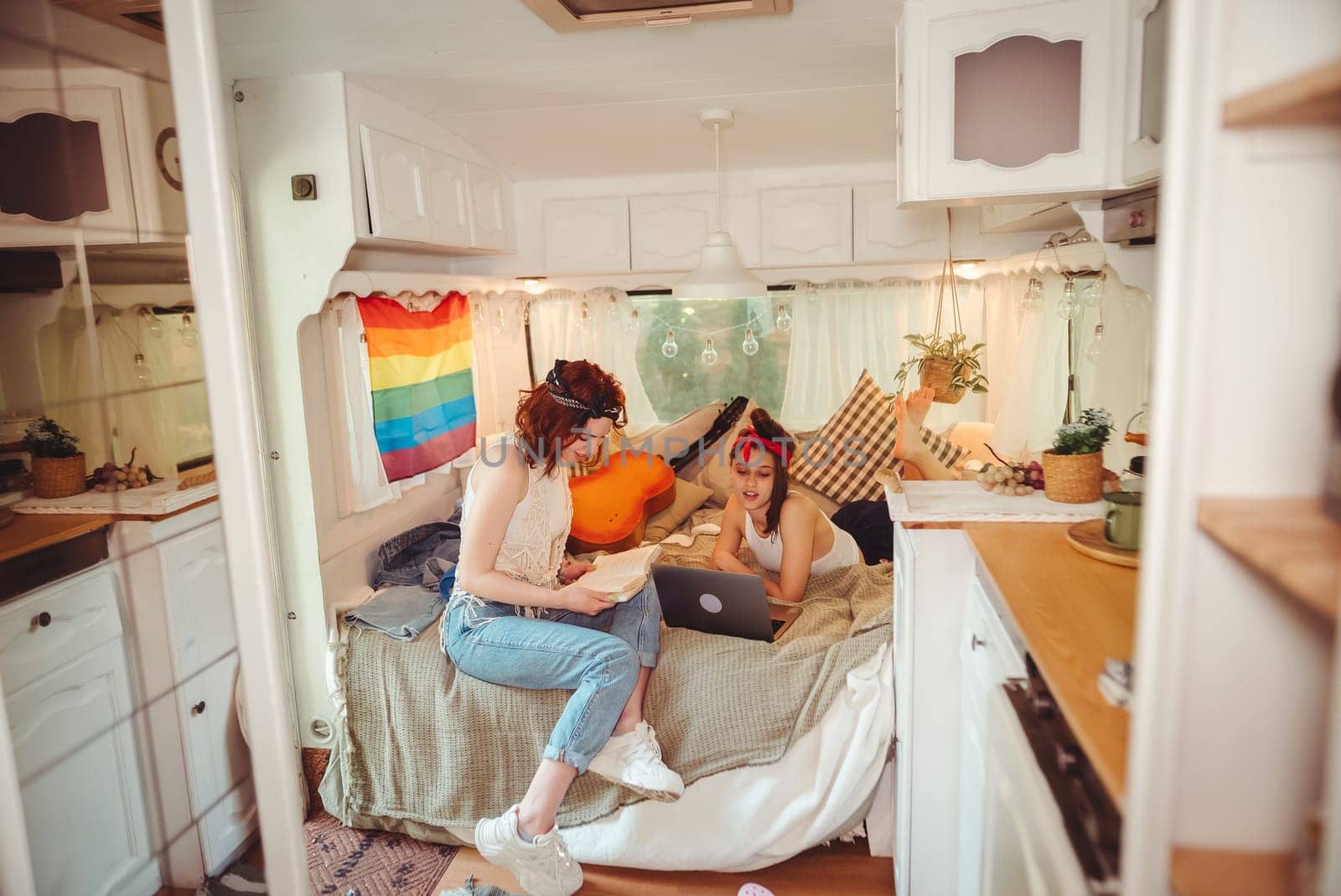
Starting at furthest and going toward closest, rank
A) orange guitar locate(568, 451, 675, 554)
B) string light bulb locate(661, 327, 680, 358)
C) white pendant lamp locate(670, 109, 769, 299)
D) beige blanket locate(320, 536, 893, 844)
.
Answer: string light bulb locate(661, 327, 680, 358) → orange guitar locate(568, 451, 675, 554) → white pendant lamp locate(670, 109, 769, 299) → beige blanket locate(320, 536, 893, 844)

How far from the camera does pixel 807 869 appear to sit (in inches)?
94.0

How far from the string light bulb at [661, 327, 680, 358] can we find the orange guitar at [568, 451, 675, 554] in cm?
74

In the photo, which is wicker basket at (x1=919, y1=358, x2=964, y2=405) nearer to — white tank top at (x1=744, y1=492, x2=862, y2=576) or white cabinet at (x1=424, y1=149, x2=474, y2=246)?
white tank top at (x1=744, y1=492, x2=862, y2=576)

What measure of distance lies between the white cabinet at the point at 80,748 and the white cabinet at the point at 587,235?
2642 millimetres

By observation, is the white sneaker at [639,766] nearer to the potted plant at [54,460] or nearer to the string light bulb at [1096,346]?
the potted plant at [54,460]

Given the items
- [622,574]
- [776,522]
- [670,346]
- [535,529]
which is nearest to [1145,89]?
[776,522]

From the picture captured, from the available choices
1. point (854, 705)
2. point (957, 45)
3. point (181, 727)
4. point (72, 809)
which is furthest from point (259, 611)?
point (957, 45)

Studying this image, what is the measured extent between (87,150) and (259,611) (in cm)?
79

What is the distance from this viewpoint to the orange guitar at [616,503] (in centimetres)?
327

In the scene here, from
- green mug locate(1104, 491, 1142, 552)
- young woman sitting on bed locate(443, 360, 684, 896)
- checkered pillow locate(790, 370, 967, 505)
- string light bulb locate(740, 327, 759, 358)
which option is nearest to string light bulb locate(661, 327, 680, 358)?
string light bulb locate(740, 327, 759, 358)

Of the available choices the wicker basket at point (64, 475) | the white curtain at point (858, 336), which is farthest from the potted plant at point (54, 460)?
the white curtain at point (858, 336)

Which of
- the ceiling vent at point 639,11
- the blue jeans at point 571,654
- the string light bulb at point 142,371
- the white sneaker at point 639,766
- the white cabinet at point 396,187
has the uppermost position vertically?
the ceiling vent at point 639,11

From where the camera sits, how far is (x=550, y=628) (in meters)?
2.33

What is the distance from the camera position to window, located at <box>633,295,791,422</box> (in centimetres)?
423
